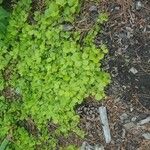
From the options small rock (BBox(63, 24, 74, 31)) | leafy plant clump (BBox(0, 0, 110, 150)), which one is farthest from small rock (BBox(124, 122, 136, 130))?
small rock (BBox(63, 24, 74, 31))

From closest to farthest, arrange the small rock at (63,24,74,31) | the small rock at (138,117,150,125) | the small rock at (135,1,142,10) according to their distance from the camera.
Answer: the small rock at (138,117,150,125) < the small rock at (135,1,142,10) < the small rock at (63,24,74,31)

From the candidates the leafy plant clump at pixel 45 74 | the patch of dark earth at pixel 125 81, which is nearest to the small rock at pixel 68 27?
the leafy plant clump at pixel 45 74

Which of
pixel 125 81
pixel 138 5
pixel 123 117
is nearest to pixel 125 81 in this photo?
pixel 125 81

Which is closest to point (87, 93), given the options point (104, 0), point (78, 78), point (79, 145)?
point (78, 78)

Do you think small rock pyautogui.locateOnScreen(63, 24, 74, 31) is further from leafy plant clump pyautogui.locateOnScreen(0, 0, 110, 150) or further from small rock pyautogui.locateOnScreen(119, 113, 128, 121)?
small rock pyautogui.locateOnScreen(119, 113, 128, 121)

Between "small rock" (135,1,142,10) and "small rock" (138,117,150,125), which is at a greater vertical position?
"small rock" (135,1,142,10)

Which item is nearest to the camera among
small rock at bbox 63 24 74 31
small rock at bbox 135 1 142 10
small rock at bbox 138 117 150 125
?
small rock at bbox 138 117 150 125

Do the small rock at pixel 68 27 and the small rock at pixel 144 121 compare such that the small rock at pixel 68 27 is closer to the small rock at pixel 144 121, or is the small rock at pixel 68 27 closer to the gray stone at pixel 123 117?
the gray stone at pixel 123 117

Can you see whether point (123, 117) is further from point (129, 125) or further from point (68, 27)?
point (68, 27)
